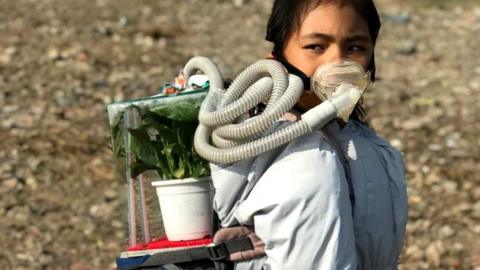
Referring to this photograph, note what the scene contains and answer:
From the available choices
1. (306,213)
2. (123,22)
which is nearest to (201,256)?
(306,213)

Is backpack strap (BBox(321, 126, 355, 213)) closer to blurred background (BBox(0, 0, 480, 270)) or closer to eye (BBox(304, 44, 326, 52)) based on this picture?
eye (BBox(304, 44, 326, 52))

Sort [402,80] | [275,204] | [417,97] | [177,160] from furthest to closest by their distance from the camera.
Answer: [402,80], [417,97], [177,160], [275,204]

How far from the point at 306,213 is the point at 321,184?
77mm

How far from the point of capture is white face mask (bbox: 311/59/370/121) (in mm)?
2717

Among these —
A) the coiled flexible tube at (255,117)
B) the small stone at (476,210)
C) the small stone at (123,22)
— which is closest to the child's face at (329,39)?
the coiled flexible tube at (255,117)

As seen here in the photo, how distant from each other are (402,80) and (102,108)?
9.32 feet

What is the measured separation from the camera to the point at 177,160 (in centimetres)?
302

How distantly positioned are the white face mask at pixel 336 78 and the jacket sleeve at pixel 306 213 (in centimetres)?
20

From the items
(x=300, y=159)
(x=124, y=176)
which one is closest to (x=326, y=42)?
(x=300, y=159)

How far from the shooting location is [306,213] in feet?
8.27

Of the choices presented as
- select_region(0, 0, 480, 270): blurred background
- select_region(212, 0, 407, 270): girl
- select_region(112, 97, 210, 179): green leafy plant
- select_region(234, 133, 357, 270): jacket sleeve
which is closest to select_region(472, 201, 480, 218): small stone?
select_region(0, 0, 480, 270): blurred background

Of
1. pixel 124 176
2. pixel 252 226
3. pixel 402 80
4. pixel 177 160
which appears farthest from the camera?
pixel 402 80

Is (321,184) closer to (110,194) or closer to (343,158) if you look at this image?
(343,158)

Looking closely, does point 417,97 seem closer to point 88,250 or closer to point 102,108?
point 102,108
